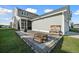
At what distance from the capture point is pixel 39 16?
3.04m

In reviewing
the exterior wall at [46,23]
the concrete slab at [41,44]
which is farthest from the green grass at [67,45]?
the exterior wall at [46,23]

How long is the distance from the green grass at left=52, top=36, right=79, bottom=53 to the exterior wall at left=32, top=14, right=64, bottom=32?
36cm

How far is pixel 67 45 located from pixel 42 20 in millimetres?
743

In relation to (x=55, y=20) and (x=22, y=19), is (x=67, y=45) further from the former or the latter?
(x=22, y=19)

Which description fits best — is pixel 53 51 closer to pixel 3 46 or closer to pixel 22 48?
pixel 22 48

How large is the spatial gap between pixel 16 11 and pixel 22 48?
0.78 m

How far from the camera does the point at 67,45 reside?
9.60ft

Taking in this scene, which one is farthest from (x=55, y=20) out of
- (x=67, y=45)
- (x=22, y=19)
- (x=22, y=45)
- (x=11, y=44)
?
(x=11, y=44)

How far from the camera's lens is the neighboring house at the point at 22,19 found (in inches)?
119

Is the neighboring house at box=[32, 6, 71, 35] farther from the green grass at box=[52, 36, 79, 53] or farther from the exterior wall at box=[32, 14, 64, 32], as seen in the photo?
the green grass at box=[52, 36, 79, 53]

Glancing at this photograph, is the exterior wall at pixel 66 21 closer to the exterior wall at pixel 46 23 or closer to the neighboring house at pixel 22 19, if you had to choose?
the exterior wall at pixel 46 23

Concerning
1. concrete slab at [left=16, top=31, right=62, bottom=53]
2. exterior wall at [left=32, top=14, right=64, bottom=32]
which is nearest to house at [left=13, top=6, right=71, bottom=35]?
exterior wall at [left=32, top=14, right=64, bottom=32]
